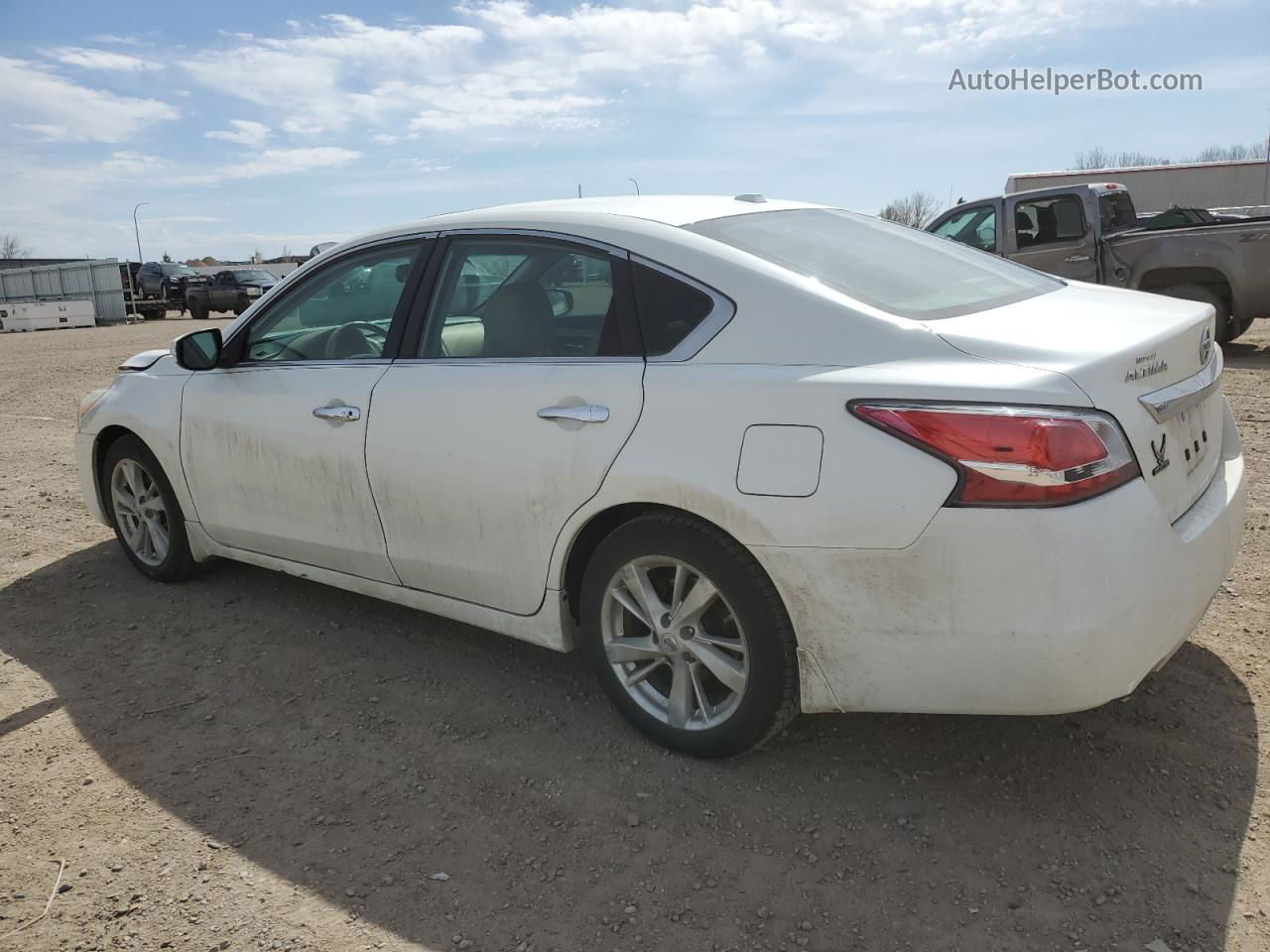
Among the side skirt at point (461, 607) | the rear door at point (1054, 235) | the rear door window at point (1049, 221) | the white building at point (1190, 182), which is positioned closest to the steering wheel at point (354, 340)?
the side skirt at point (461, 607)

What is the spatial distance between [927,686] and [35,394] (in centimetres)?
1274

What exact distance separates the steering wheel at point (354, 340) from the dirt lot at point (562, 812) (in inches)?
45.3

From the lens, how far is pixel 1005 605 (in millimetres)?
2336

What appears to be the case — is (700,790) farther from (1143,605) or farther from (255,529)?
(255,529)

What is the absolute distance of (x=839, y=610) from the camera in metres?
2.54

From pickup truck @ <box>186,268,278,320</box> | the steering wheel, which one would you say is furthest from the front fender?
pickup truck @ <box>186,268,278,320</box>

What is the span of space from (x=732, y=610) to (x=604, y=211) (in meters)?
1.37

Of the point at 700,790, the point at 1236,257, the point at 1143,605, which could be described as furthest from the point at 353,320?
the point at 1236,257

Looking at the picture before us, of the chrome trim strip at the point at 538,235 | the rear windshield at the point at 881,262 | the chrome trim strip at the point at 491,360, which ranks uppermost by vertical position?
the chrome trim strip at the point at 538,235

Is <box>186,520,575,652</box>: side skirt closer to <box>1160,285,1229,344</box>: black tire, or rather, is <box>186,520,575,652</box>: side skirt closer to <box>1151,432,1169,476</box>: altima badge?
<box>1151,432,1169,476</box>: altima badge

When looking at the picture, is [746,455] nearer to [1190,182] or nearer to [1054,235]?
[1054,235]

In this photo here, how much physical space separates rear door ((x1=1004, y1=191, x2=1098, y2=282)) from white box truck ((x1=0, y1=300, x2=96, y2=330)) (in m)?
30.0

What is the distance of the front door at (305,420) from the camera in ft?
11.9

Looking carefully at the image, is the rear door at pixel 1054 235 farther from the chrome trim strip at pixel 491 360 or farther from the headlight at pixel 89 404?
the headlight at pixel 89 404
